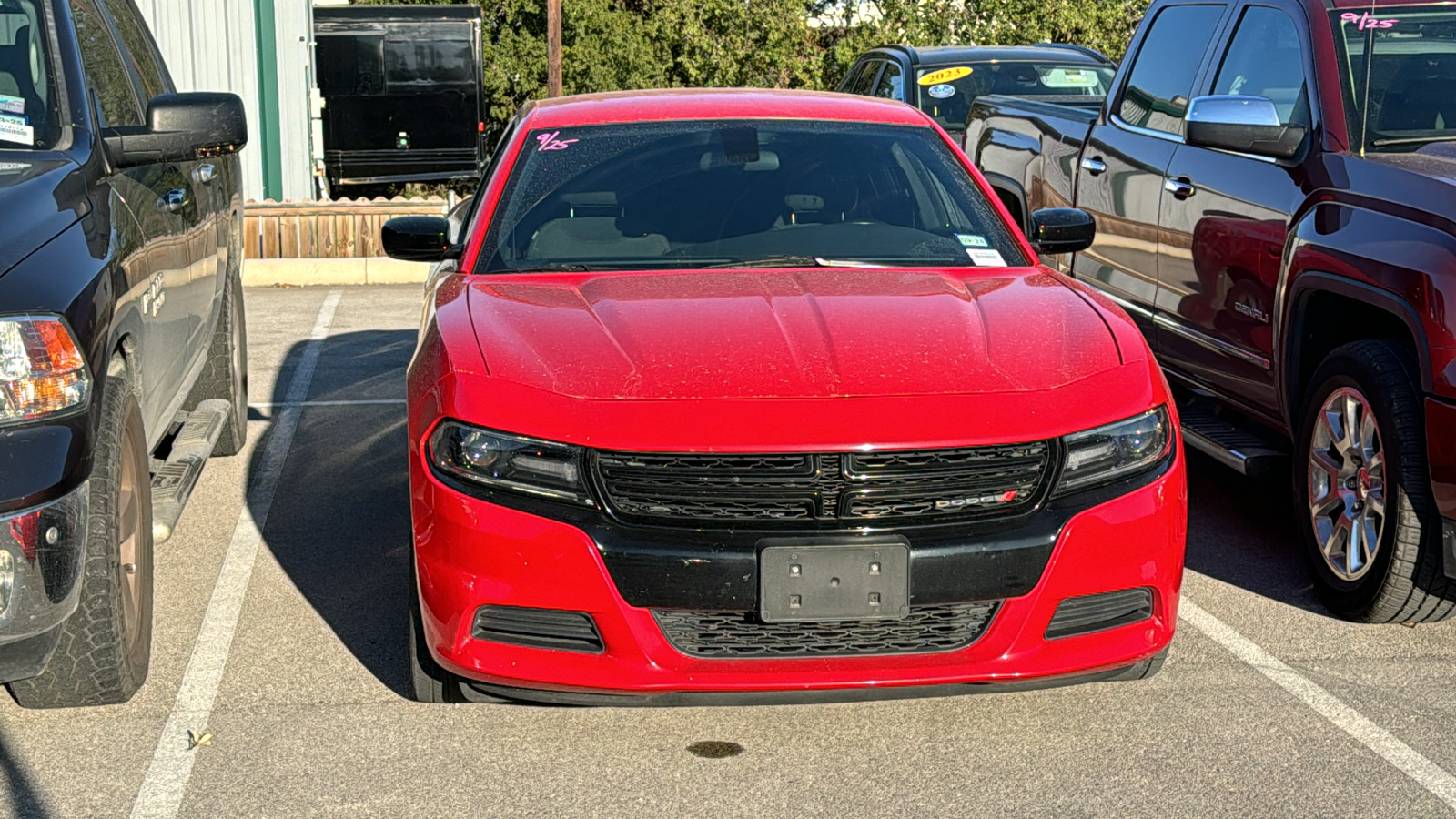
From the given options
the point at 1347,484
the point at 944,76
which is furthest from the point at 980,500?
the point at 944,76

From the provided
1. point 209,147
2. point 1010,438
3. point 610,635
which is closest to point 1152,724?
point 1010,438

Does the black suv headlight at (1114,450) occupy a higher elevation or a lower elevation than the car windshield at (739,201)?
lower

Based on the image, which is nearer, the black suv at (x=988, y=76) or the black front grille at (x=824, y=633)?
the black front grille at (x=824, y=633)

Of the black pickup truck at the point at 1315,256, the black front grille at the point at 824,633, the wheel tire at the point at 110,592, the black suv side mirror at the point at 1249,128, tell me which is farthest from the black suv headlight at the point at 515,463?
the black suv side mirror at the point at 1249,128

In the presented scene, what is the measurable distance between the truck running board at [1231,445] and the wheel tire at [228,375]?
376 cm

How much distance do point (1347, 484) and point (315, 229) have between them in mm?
9795

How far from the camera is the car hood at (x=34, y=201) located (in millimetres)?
4086

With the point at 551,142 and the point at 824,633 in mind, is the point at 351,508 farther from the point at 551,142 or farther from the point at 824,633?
the point at 824,633

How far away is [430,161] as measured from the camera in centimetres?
2298

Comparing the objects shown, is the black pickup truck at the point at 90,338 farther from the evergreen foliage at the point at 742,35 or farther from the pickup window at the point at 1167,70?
the evergreen foliage at the point at 742,35

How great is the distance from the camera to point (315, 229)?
13.5 meters

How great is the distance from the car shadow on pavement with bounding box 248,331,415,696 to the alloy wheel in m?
2.85

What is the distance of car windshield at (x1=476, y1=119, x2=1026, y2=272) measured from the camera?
205 inches

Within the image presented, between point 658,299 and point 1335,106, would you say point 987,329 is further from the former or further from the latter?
point 1335,106
